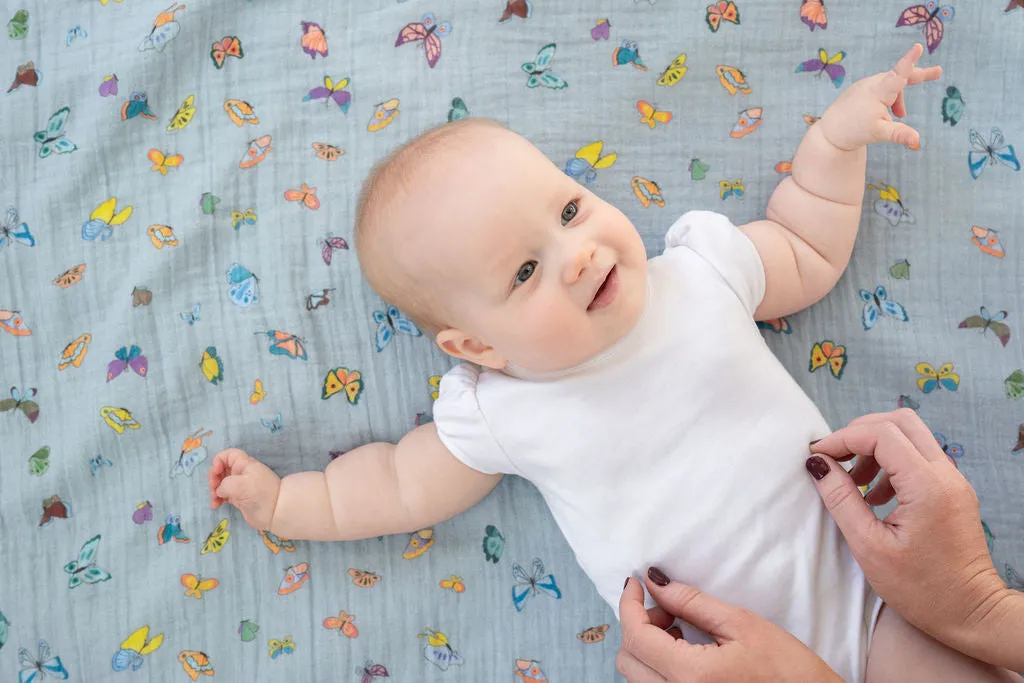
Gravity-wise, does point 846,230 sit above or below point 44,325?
above

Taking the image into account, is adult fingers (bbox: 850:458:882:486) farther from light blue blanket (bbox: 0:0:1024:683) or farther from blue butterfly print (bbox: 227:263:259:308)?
blue butterfly print (bbox: 227:263:259:308)

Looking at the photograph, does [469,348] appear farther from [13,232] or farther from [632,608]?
[13,232]

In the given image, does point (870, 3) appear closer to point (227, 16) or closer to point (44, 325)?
point (227, 16)

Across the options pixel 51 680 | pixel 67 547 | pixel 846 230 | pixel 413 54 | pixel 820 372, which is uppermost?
pixel 413 54

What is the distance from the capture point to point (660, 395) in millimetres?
1292

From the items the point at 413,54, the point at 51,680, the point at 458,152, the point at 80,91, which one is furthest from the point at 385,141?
the point at 51,680

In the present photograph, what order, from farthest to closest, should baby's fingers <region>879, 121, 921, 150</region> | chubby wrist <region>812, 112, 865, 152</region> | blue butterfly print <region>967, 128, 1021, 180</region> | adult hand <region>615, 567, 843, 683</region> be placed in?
blue butterfly print <region>967, 128, 1021, 180</region> → chubby wrist <region>812, 112, 865, 152</region> → baby's fingers <region>879, 121, 921, 150</region> → adult hand <region>615, 567, 843, 683</region>

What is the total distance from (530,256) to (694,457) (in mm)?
384

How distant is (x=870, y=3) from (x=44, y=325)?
1.47 meters

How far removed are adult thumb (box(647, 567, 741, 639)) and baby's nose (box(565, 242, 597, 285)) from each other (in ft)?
Answer: 1.46

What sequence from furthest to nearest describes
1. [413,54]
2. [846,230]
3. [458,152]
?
[413,54] < [846,230] < [458,152]

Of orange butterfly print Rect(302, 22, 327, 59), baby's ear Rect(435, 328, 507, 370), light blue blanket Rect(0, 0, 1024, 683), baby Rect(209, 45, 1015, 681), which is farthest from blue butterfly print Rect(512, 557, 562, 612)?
orange butterfly print Rect(302, 22, 327, 59)

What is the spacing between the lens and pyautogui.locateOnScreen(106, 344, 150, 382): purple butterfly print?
145 cm

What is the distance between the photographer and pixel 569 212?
1210 millimetres
